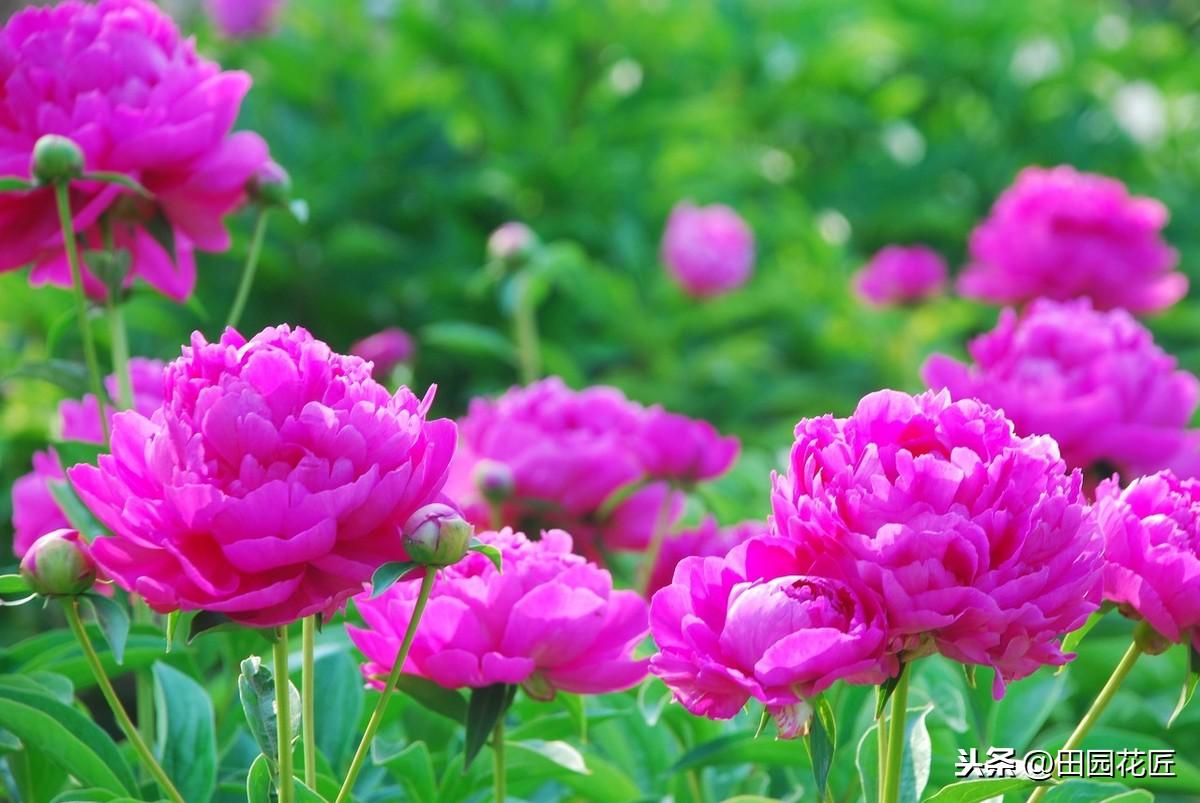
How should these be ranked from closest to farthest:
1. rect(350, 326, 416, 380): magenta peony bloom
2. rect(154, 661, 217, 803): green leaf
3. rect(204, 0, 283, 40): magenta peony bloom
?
1. rect(154, 661, 217, 803): green leaf
2. rect(350, 326, 416, 380): magenta peony bloom
3. rect(204, 0, 283, 40): magenta peony bloom

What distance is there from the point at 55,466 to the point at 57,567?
1.75ft

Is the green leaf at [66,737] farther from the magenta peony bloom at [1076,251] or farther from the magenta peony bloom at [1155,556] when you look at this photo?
the magenta peony bloom at [1076,251]

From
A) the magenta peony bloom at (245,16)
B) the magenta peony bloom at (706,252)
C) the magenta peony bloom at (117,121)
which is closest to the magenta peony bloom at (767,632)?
the magenta peony bloom at (117,121)

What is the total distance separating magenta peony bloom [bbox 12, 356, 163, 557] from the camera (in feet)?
3.82

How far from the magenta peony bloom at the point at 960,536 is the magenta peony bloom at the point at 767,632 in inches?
0.5

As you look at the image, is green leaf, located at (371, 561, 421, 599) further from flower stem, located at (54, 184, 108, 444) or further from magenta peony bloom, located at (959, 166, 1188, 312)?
magenta peony bloom, located at (959, 166, 1188, 312)

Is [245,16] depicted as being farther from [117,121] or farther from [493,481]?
[117,121]

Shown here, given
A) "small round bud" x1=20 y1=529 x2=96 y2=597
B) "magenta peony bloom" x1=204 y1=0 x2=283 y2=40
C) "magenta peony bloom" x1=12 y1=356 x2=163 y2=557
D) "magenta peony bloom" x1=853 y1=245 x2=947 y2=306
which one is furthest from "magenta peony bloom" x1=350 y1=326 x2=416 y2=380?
"magenta peony bloom" x1=204 y1=0 x2=283 y2=40

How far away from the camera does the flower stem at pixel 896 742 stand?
684 millimetres

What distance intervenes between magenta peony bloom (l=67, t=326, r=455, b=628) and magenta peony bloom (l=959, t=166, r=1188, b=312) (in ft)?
4.73

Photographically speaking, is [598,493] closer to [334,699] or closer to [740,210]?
[334,699]

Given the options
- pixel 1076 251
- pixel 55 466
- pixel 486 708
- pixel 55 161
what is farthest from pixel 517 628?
pixel 1076 251

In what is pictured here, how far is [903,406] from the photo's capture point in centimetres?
69

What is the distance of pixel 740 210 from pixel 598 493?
2.06m
